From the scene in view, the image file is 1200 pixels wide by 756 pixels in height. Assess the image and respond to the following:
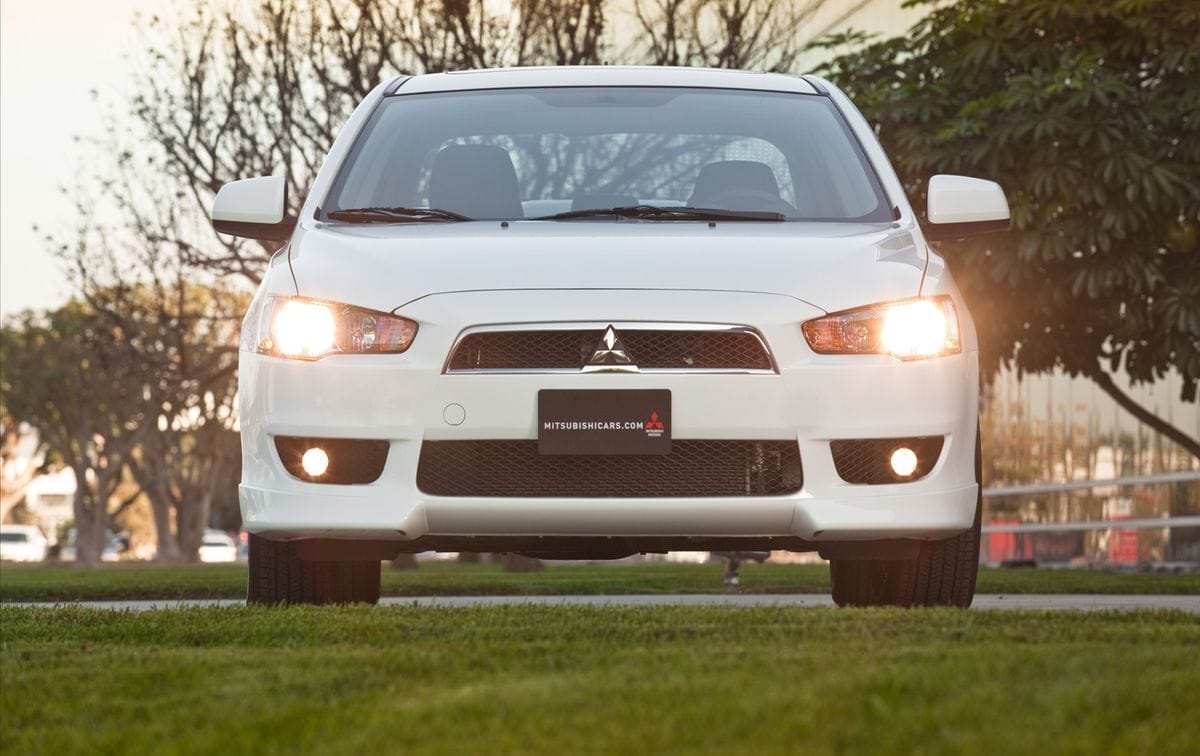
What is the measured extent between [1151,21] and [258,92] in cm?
1335

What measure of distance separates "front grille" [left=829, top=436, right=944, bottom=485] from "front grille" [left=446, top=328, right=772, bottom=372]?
36 cm

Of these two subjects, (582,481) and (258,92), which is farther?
(258,92)

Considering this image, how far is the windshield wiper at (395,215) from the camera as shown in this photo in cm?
615

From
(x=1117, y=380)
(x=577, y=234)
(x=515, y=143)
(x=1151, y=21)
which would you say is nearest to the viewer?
(x=577, y=234)

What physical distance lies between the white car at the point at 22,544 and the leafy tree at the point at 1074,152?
5671 cm

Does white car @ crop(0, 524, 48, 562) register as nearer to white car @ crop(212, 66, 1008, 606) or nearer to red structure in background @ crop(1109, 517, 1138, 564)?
red structure in background @ crop(1109, 517, 1138, 564)

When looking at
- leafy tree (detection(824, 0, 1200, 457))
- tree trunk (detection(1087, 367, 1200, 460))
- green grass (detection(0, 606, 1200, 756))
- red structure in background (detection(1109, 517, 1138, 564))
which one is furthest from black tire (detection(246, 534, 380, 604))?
red structure in background (detection(1109, 517, 1138, 564))

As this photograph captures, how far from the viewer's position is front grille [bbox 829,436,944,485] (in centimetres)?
552

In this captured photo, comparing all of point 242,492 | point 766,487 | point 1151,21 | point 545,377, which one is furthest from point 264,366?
point 1151,21

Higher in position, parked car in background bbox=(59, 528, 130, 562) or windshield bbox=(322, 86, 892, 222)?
windshield bbox=(322, 86, 892, 222)

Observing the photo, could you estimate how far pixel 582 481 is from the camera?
5.49m

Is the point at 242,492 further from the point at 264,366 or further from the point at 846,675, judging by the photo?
the point at 846,675

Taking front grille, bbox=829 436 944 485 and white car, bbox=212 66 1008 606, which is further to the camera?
front grille, bbox=829 436 944 485

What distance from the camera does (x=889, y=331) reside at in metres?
5.56
